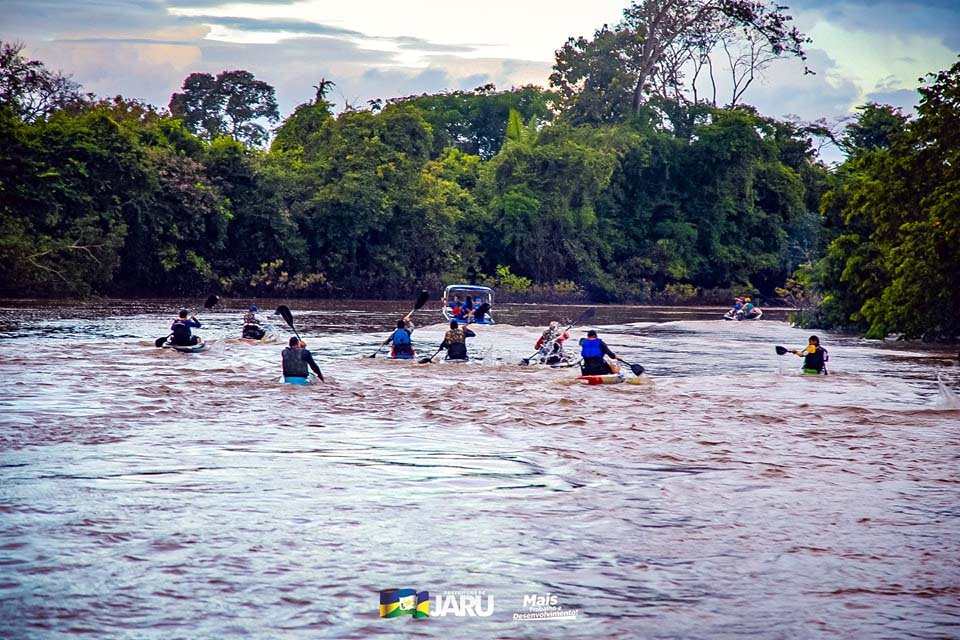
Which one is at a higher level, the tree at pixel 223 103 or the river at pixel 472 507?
the tree at pixel 223 103

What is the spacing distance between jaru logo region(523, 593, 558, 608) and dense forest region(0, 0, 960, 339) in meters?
25.9

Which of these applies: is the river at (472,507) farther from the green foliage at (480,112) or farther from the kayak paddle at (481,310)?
the green foliage at (480,112)

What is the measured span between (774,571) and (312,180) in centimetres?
5738

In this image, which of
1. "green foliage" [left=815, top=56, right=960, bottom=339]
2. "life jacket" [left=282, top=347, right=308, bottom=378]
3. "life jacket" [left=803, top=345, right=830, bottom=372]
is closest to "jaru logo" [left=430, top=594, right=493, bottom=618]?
"life jacket" [left=282, top=347, right=308, bottom=378]

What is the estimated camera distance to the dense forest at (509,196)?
3856 cm

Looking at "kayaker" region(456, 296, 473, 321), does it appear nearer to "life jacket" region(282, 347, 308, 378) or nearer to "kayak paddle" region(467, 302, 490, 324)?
"kayak paddle" region(467, 302, 490, 324)

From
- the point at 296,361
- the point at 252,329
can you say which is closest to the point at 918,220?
the point at 252,329

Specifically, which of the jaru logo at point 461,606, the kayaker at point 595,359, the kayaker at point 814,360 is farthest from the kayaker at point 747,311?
the jaru logo at point 461,606

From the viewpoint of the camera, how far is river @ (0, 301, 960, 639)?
7.62 m

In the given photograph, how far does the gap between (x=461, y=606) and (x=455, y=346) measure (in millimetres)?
→ 17473

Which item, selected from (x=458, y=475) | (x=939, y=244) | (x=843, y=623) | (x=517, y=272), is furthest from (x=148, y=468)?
(x=517, y=272)

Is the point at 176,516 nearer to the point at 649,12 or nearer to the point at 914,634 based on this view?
the point at 914,634

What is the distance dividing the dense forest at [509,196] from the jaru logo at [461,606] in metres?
26.2

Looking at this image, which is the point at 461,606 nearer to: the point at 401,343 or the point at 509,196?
the point at 401,343
